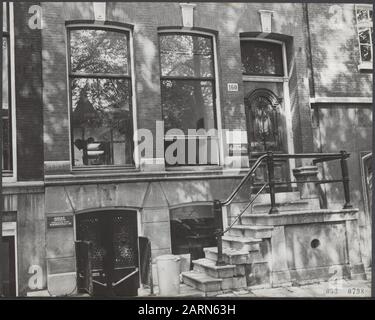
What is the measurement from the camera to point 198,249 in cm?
617

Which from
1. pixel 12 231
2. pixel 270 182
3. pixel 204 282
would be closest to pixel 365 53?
pixel 270 182

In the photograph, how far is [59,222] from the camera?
5.72m

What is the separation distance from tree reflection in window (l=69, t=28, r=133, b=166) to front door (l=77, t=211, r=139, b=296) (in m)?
0.74

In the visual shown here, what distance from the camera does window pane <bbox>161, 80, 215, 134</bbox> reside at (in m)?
6.34

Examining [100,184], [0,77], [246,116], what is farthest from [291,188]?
[0,77]

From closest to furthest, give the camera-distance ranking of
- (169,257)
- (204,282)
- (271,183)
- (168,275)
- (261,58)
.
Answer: (204,282) → (168,275) → (169,257) → (271,183) → (261,58)

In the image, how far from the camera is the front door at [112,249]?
18.6ft

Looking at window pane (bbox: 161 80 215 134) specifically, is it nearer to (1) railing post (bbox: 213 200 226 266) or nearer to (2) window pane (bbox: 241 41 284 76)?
(2) window pane (bbox: 241 41 284 76)

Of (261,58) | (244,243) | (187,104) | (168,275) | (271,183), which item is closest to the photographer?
(168,275)

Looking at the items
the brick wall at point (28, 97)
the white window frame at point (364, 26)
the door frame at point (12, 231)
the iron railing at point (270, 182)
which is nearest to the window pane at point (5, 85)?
the brick wall at point (28, 97)

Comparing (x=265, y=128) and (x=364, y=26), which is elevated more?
(x=364, y=26)

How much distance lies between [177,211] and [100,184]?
1108 mm

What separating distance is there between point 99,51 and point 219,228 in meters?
2.88

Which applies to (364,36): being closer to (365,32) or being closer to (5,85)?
(365,32)
